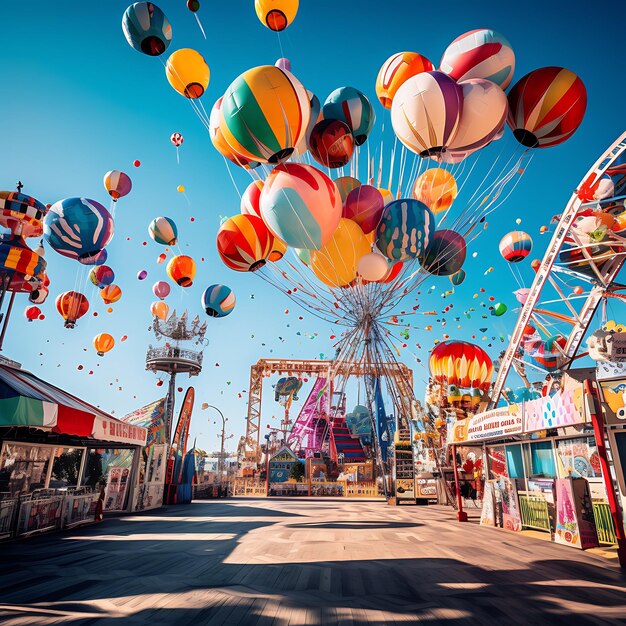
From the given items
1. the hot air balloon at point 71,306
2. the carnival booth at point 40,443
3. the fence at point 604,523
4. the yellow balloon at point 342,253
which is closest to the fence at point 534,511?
the fence at point 604,523

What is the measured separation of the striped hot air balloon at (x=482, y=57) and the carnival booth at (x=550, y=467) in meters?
6.23

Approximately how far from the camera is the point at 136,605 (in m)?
4.29

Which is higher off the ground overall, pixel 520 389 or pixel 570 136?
pixel 570 136

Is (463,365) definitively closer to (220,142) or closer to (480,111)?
(480,111)

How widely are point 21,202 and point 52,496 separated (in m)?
8.67

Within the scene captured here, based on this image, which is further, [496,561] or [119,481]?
[119,481]

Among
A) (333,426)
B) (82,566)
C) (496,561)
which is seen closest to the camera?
(82,566)

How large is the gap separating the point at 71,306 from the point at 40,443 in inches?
233

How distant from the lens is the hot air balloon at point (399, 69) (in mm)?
7477

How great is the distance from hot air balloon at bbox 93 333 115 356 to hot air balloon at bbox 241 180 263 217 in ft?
45.7

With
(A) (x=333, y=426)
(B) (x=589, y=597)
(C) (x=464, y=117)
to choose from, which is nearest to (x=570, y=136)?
(C) (x=464, y=117)

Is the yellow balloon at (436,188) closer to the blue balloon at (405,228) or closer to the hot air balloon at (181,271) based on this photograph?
the blue balloon at (405,228)

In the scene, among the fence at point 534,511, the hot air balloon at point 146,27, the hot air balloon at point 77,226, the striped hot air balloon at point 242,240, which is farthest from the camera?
the hot air balloon at point 77,226

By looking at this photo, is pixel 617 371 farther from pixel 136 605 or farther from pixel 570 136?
pixel 136 605
